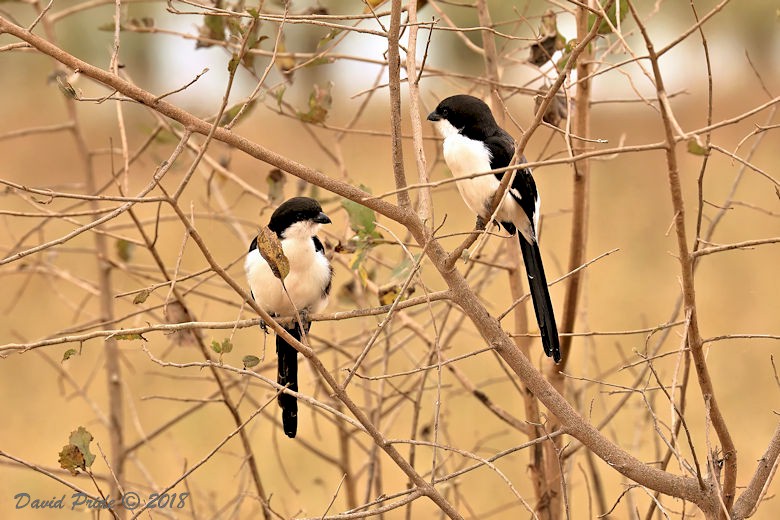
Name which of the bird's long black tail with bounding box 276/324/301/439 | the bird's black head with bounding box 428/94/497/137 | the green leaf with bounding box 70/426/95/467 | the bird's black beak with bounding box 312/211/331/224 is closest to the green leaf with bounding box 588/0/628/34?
the bird's black head with bounding box 428/94/497/137

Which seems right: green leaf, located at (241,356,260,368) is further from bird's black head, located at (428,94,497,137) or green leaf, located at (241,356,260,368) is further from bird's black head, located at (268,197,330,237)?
bird's black head, located at (428,94,497,137)

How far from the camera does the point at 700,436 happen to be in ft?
24.2

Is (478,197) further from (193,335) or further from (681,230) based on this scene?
(681,230)

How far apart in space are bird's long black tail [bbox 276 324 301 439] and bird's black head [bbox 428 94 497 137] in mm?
838

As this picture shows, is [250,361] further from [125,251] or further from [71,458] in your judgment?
[125,251]

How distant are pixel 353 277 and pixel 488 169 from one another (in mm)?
758

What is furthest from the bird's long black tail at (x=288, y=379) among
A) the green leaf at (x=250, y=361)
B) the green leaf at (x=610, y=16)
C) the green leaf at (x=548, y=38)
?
the green leaf at (x=610, y=16)

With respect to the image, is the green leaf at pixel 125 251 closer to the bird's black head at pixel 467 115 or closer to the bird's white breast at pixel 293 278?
the bird's white breast at pixel 293 278

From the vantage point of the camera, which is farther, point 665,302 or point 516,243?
point 665,302

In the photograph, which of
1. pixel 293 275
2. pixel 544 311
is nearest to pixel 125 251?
pixel 293 275

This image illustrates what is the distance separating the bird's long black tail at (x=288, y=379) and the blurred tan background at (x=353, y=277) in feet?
0.25

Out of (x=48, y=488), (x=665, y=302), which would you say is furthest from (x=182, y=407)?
(x=665, y=302)

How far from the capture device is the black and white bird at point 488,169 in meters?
2.92

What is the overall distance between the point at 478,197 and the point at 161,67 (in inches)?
621
